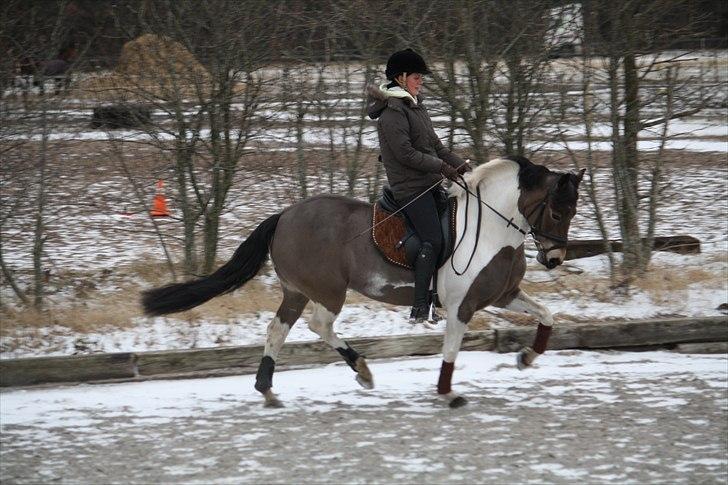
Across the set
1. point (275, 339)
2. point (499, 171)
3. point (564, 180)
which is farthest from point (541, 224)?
point (275, 339)

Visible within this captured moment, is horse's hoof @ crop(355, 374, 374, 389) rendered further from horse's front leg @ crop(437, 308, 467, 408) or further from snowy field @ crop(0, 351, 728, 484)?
horse's front leg @ crop(437, 308, 467, 408)

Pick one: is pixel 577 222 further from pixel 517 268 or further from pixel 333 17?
pixel 517 268

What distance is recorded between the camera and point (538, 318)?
8.47 metres

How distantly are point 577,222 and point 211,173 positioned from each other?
18.0 feet

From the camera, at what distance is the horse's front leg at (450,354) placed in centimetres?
805

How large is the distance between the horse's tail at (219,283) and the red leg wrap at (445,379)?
70.8 inches

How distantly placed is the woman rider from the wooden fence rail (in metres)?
1.56

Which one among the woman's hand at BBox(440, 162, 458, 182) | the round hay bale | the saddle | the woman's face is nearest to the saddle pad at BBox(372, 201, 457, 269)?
the saddle

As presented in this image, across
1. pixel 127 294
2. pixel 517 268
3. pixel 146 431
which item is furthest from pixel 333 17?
pixel 146 431

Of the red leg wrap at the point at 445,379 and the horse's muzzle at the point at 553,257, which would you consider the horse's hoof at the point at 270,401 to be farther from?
the horse's muzzle at the point at 553,257

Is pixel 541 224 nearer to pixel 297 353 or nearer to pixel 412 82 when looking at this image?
pixel 412 82

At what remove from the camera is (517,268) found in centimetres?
827

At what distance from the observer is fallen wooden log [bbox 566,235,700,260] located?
12219mm

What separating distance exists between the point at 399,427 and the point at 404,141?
2.22 meters
